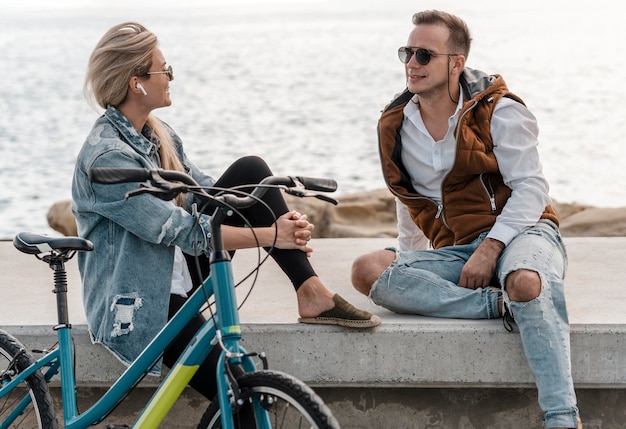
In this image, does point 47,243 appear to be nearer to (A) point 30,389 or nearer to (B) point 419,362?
(A) point 30,389

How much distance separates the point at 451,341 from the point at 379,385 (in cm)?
31

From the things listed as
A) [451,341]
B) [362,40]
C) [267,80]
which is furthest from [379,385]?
[362,40]

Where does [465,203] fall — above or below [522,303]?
above

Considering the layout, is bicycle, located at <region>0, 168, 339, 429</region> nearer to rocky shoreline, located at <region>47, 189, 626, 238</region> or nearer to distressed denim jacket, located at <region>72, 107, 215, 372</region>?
distressed denim jacket, located at <region>72, 107, 215, 372</region>

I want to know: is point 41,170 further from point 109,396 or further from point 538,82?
point 109,396

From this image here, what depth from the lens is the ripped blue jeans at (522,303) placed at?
358 cm

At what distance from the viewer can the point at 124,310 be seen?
11.8ft

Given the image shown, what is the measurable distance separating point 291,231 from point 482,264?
2.68ft

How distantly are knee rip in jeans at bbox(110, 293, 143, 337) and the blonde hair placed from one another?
2.17 ft

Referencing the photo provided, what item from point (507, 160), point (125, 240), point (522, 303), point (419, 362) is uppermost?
point (507, 160)

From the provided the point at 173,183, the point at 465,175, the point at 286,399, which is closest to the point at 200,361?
the point at 286,399

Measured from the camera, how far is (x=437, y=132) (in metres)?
4.26

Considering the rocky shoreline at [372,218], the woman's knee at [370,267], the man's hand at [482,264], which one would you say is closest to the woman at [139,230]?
the woman's knee at [370,267]

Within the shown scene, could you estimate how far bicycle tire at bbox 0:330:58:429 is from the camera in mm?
3600
